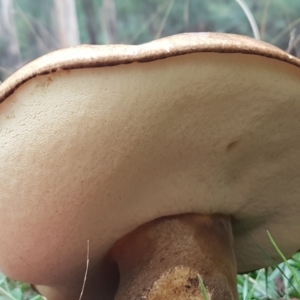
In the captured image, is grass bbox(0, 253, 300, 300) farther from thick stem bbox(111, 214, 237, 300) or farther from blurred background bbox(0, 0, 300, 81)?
blurred background bbox(0, 0, 300, 81)

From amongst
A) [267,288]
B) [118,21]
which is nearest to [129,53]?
[267,288]

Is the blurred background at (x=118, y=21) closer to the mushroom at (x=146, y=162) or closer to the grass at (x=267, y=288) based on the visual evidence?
the grass at (x=267, y=288)

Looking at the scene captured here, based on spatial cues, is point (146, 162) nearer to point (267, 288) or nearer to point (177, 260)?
point (177, 260)

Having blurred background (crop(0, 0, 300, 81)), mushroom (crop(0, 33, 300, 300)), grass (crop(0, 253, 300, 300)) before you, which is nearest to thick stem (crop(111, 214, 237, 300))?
mushroom (crop(0, 33, 300, 300))

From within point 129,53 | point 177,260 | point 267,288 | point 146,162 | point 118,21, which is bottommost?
point 267,288

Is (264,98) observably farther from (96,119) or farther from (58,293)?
(58,293)

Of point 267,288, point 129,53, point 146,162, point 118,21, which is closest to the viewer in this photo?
point 129,53

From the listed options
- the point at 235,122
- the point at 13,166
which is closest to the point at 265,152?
the point at 235,122
